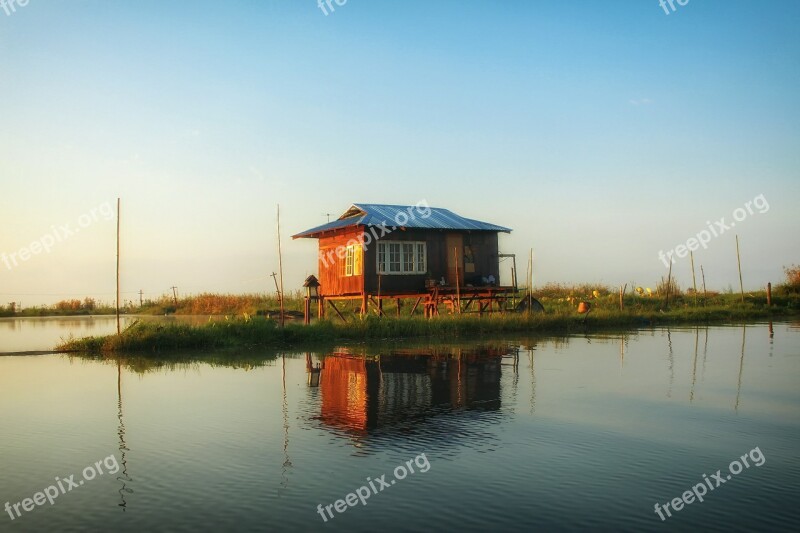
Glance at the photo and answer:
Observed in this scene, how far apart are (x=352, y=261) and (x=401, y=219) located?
8.81ft

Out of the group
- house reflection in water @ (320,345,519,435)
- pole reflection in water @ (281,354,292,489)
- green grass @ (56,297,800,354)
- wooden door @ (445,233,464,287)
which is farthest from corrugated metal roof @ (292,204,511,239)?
pole reflection in water @ (281,354,292,489)

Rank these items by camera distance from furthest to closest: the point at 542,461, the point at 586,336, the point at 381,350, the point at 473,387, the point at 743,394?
the point at 586,336 < the point at 381,350 < the point at 473,387 < the point at 743,394 < the point at 542,461

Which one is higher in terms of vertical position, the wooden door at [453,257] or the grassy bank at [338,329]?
the wooden door at [453,257]

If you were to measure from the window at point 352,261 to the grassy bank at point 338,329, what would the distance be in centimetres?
455

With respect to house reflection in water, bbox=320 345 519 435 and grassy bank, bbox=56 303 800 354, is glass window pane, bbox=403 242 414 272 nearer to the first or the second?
grassy bank, bbox=56 303 800 354

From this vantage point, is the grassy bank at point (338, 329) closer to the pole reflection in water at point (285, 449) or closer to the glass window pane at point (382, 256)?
the glass window pane at point (382, 256)

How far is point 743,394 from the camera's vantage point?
11805 millimetres

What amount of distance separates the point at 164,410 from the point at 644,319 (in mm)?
25991

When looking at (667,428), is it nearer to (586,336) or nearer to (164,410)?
(164,410)

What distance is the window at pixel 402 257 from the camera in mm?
28453

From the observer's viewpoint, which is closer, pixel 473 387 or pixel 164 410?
pixel 164 410

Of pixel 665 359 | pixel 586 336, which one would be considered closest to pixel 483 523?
pixel 665 359

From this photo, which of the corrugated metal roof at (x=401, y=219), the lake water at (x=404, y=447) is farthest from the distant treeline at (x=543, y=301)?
the lake water at (x=404, y=447)

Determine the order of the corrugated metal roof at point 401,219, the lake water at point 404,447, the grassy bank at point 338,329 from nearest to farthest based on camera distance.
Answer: the lake water at point 404,447 < the grassy bank at point 338,329 < the corrugated metal roof at point 401,219
